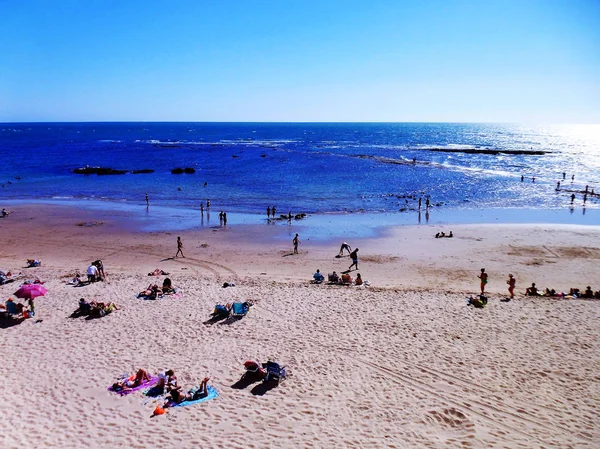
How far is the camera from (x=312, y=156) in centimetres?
8600

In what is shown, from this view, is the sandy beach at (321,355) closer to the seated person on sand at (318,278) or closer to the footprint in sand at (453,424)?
the footprint in sand at (453,424)

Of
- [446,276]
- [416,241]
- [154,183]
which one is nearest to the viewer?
[446,276]

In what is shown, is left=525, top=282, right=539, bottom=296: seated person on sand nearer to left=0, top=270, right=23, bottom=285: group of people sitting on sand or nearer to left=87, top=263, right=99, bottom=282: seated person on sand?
left=87, top=263, right=99, bottom=282: seated person on sand

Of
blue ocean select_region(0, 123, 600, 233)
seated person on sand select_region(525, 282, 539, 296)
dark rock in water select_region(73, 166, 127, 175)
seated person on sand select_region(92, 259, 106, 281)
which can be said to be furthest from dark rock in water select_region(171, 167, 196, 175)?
seated person on sand select_region(525, 282, 539, 296)

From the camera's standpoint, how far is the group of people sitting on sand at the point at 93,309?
14469 mm

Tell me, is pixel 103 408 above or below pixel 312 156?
below

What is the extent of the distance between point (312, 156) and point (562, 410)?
7849 centimetres

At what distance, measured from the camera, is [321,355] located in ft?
39.5

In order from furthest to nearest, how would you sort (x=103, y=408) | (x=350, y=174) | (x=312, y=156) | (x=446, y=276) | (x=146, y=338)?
(x=312, y=156) < (x=350, y=174) < (x=446, y=276) < (x=146, y=338) < (x=103, y=408)

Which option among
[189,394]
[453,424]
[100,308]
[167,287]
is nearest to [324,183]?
[167,287]

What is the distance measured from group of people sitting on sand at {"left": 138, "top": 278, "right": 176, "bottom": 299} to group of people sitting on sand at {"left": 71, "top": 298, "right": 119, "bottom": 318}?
1513mm

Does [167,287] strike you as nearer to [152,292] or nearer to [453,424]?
[152,292]

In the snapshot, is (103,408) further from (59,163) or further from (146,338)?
(59,163)

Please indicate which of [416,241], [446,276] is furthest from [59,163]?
[446,276]
